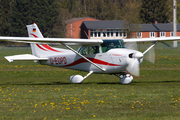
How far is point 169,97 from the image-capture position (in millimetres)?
11672

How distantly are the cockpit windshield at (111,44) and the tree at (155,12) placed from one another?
324ft

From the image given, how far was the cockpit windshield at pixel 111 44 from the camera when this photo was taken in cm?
1592

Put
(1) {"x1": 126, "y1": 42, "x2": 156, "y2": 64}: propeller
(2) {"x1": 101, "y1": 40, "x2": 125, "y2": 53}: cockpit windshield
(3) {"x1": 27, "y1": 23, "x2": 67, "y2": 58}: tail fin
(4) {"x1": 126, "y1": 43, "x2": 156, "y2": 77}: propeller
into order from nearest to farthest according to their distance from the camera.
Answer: (4) {"x1": 126, "y1": 43, "x2": 156, "y2": 77}: propeller → (2) {"x1": 101, "y1": 40, "x2": 125, "y2": 53}: cockpit windshield → (1) {"x1": 126, "y1": 42, "x2": 156, "y2": 64}: propeller → (3) {"x1": 27, "y1": 23, "x2": 67, "y2": 58}: tail fin

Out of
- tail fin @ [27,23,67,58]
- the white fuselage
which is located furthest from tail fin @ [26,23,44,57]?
the white fuselage

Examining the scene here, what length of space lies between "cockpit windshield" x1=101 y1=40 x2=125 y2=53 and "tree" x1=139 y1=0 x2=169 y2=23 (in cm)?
9860

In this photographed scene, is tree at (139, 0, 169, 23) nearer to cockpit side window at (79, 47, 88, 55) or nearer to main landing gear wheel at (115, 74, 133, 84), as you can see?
cockpit side window at (79, 47, 88, 55)

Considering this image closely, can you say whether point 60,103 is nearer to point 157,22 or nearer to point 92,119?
point 92,119

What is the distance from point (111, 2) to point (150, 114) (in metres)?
129

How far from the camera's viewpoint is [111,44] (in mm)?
15953

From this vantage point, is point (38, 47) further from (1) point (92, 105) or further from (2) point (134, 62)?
(1) point (92, 105)

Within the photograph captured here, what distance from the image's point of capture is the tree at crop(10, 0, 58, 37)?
9231cm

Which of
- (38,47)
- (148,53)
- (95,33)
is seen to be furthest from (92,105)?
(95,33)

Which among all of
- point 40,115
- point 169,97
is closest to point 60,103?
point 40,115

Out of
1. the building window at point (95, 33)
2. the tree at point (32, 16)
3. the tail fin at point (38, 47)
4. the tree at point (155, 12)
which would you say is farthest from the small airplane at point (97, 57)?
the tree at point (155, 12)
